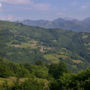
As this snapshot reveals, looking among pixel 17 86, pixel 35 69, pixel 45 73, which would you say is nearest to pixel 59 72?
pixel 45 73

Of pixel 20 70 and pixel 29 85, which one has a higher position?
pixel 29 85

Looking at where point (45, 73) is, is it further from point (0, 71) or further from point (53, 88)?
point (53, 88)

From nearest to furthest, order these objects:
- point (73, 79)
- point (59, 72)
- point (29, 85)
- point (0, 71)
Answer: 1. point (29, 85)
2. point (73, 79)
3. point (0, 71)
4. point (59, 72)

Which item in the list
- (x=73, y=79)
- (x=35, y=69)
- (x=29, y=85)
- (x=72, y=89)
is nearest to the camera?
(x=72, y=89)

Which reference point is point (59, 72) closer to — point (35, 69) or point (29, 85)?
point (35, 69)

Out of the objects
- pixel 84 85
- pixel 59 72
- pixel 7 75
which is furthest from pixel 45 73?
pixel 84 85

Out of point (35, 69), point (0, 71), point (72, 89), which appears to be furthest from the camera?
point (35, 69)

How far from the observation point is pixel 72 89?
46719 mm

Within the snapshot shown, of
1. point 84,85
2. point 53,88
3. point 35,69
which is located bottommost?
point 35,69

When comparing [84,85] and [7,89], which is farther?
[7,89]

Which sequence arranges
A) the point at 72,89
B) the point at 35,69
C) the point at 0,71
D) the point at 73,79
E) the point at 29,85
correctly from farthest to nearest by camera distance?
the point at 35,69, the point at 0,71, the point at 73,79, the point at 29,85, the point at 72,89

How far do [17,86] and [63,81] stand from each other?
47.2 ft

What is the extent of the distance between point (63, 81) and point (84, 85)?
847 centimetres

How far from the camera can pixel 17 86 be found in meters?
52.2
